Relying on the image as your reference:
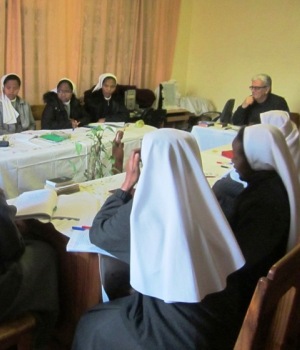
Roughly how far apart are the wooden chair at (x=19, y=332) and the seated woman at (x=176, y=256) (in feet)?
0.56

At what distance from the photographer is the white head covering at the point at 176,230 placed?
1.07 meters

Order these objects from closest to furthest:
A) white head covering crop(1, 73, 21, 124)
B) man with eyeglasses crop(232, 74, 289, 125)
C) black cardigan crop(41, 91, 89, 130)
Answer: white head covering crop(1, 73, 21, 124), black cardigan crop(41, 91, 89, 130), man with eyeglasses crop(232, 74, 289, 125)

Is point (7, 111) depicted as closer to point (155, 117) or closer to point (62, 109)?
point (62, 109)

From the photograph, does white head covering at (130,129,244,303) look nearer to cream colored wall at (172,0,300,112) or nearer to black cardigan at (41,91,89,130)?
black cardigan at (41,91,89,130)

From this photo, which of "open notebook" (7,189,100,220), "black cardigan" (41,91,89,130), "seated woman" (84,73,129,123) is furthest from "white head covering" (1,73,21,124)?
"open notebook" (7,189,100,220)

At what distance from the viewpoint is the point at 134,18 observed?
5227 mm

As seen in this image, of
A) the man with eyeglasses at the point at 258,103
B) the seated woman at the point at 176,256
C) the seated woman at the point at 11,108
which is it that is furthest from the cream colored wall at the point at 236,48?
the seated woman at the point at 176,256

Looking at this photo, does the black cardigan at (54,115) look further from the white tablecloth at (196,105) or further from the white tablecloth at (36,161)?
the white tablecloth at (196,105)

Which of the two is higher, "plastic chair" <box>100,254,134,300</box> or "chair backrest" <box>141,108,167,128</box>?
"chair backrest" <box>141,108,167,128</box>

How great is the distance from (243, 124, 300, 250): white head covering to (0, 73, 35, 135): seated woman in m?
2.77

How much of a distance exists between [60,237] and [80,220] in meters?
0.13

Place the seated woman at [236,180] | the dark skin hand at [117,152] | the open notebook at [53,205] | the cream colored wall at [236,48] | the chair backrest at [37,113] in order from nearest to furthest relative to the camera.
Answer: the open notebook at [53,205] < the seated woman at [236,180] < the dark skin hand at [117,152] < the chair backrest at [37,113] < the cream colored wall at [236,48]

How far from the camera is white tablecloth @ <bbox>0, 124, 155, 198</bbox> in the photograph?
8.77 feet

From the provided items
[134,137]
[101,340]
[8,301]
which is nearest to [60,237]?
[8,301]
